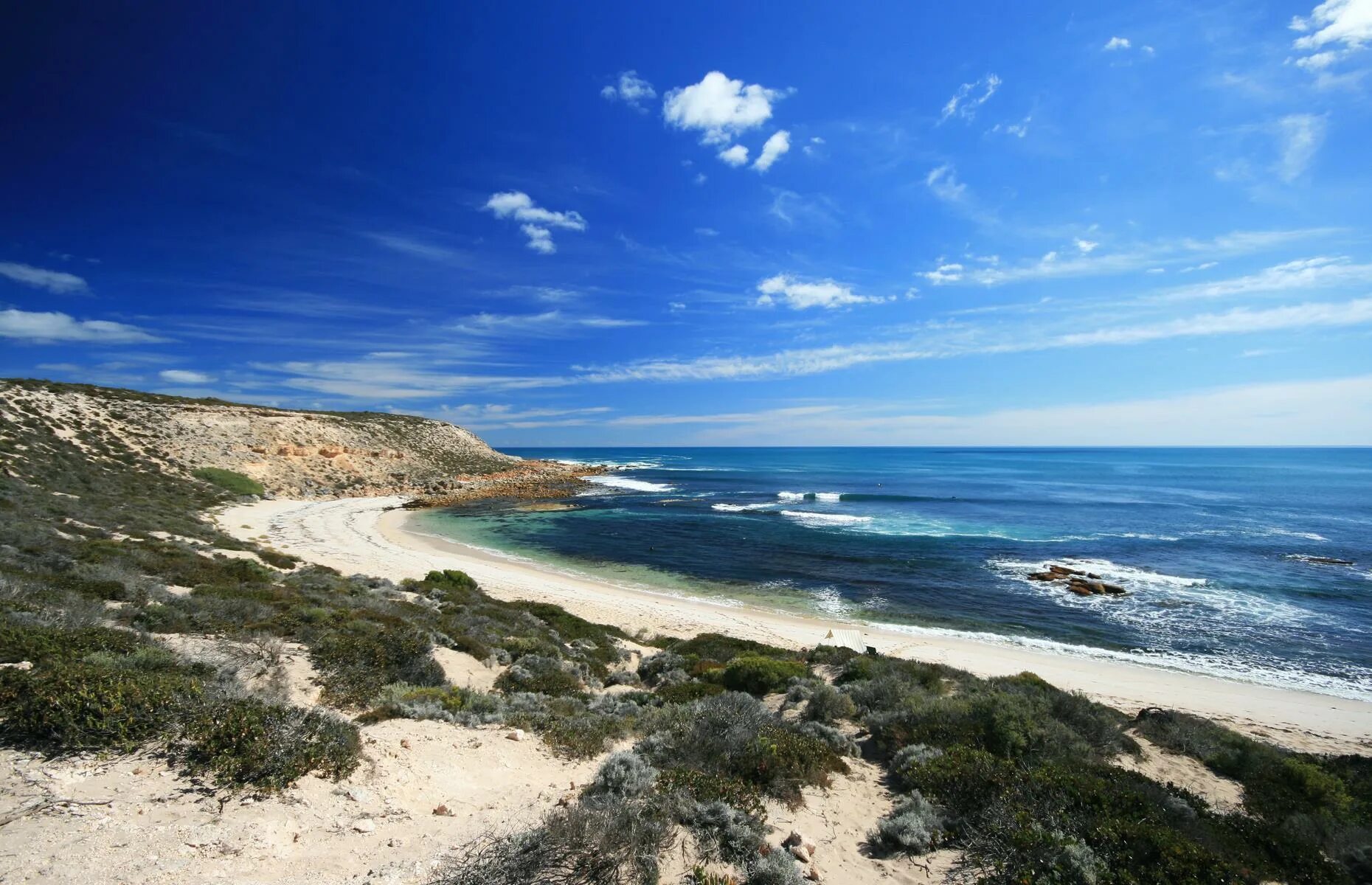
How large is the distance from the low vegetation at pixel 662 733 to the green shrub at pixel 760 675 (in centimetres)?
6

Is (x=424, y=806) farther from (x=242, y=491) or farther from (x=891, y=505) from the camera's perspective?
Answer: (x=891, y=505)

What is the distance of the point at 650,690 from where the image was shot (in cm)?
1139

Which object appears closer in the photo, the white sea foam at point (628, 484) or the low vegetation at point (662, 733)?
the low vegetation at point (662, 733)

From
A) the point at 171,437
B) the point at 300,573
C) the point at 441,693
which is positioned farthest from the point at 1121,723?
the point at 171,437

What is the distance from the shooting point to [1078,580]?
25.3 meters

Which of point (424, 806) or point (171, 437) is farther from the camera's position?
point (171, 437)

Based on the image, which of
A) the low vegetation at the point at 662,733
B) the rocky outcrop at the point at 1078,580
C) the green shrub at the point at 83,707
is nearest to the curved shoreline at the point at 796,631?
the low vegetation at the point at 662,733

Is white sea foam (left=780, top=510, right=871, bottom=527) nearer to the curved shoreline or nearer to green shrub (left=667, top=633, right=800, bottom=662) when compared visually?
the curved shoreline

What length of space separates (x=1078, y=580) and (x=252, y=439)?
2528 inches

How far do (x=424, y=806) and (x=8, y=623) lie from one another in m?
6.71

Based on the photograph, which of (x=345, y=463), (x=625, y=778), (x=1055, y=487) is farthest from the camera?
(x=1055, y=487)

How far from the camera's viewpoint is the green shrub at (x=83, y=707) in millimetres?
5207

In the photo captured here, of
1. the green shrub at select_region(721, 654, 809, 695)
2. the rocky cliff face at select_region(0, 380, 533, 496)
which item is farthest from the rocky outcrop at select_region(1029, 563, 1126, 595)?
the rocky cliff face at select_region(0, 380, 533, 496)

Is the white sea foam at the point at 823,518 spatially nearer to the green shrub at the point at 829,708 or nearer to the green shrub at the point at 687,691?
the green shrub at the point at 687,691
